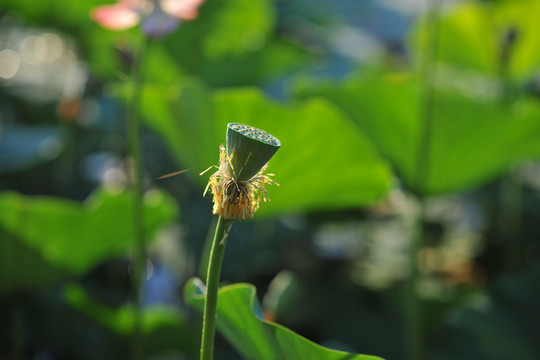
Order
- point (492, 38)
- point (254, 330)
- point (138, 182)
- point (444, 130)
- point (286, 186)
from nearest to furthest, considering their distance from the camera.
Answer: point (254, 330)
point (138, 182)
point (286, 186)
point (444, 130)
point (492, 38)

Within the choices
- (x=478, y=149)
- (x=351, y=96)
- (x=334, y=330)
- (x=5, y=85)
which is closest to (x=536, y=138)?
(x=478, y=149)

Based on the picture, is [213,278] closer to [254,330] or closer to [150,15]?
[254,330]

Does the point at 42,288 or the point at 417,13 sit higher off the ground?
the point at 417,13

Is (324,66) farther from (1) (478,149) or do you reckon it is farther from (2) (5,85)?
(2) (5,85)

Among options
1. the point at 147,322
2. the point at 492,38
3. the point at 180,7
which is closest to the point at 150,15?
the point at 180,7

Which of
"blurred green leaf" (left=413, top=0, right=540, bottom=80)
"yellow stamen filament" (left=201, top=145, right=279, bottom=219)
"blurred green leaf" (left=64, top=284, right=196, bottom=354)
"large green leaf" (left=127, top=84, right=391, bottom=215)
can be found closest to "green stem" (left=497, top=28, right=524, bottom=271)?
"blurred green leaf" (left=413, top=0, right=540, bottom=80)

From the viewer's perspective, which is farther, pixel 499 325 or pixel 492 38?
pixel 492 38

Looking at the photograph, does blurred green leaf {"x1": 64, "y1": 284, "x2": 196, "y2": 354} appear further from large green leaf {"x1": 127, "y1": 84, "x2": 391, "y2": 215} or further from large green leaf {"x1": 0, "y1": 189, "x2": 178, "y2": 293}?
large green leaf {"x1": 127, "y1": 84, "x2": 391, "y2": 215}
